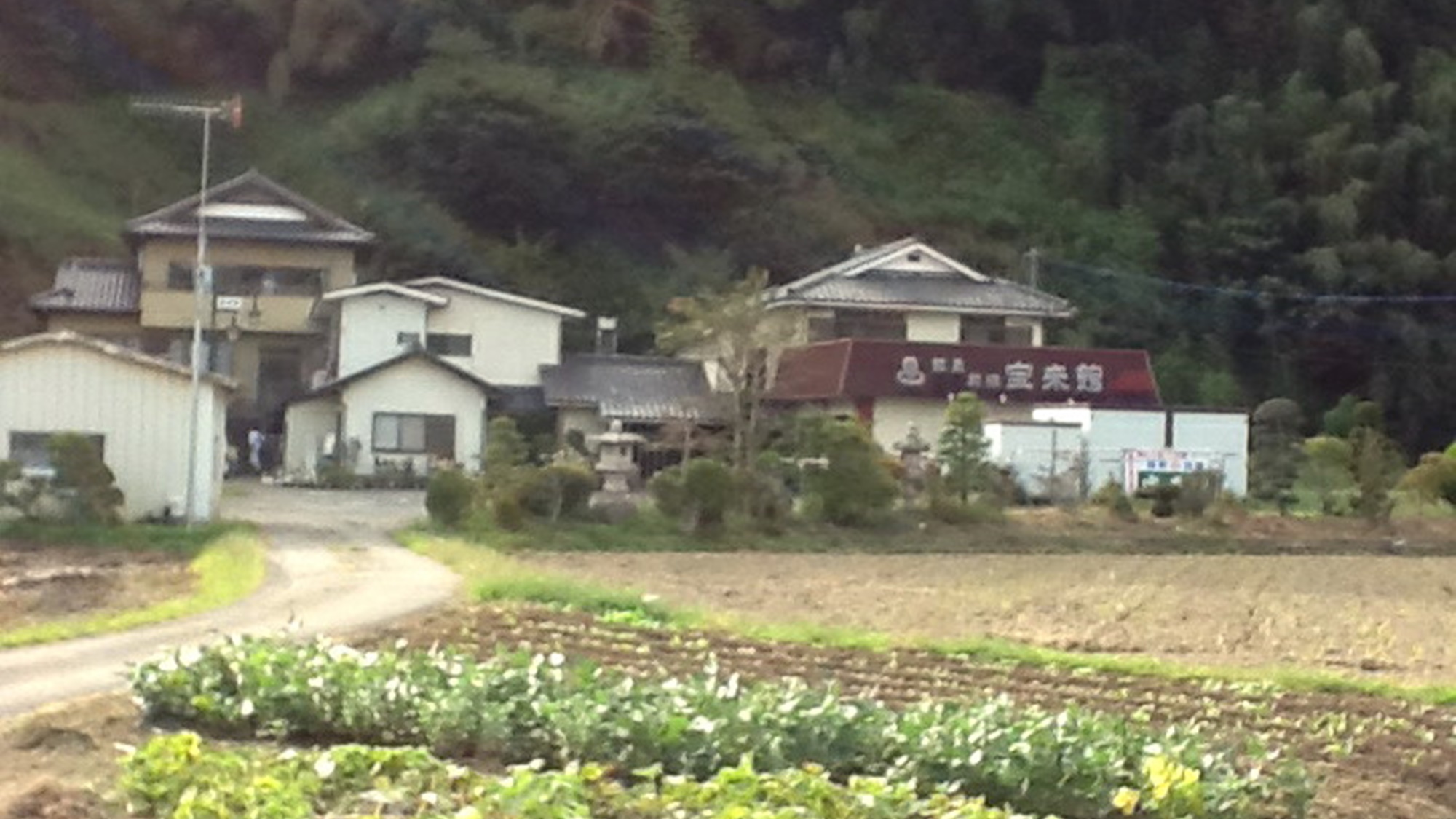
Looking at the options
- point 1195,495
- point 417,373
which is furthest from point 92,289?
point 1195,495

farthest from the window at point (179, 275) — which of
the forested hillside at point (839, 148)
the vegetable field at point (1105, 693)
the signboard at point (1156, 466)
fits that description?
the vegetable field at point (1105, 693)

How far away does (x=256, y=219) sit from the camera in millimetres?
37156

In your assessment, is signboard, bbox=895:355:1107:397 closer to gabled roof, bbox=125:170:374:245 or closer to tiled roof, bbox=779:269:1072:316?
tiled roof, bbox=779:269:1072:316

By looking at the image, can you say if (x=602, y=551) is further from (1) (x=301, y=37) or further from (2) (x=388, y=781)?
(1) (x=301, y=37)

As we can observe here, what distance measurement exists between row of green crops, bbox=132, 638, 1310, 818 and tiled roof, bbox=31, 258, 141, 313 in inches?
1121

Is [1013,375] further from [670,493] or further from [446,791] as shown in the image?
[446,791]

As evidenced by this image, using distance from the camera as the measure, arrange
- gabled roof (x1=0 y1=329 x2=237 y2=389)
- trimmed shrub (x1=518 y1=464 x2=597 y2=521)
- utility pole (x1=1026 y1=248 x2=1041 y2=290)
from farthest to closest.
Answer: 1. utility pole (x1=1026 y1=248 x2=1041 y2=290)
2. trimmed shrub (x1=518 y1=464 x2=597 y2=521)
3. gabled roof (x1=0 y1=329 x2=237 y2=389)

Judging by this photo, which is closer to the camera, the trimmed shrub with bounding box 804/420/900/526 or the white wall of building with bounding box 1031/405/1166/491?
the trimmed shrub with bounding box 804/420/900/526

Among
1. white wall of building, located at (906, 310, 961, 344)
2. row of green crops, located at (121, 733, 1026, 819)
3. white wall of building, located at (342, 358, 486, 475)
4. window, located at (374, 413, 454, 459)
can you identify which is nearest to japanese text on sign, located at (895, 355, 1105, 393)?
white wall of building, located at (906, 310, 961, 344)

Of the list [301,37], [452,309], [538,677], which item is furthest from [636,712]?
[301,37]

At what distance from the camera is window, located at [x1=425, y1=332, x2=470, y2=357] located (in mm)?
34438

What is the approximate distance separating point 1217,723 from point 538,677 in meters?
3.90

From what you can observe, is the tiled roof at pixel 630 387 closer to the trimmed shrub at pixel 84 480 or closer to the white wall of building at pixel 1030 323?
the white wall of building at pixel 1030 323

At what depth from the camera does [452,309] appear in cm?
3456
